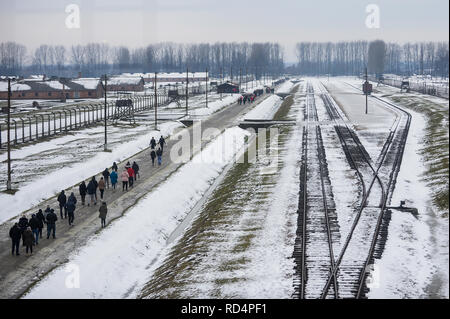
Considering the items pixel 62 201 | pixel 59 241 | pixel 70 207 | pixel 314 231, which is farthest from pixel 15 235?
pixel 314 231

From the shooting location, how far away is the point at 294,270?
61.5ft

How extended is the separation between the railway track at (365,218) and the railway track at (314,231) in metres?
0.41

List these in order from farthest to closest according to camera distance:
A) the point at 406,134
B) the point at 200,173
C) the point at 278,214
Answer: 1. the point at 406,134
2. the point at 200,173
3. the point at 278,214

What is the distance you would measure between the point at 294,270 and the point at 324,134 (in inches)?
1391

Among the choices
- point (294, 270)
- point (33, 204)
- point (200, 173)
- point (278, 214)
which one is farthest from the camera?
point (200, 173)

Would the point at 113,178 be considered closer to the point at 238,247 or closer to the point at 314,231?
the point at 238,247

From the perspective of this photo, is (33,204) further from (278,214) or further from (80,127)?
(80,127)

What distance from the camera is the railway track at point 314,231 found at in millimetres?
17609

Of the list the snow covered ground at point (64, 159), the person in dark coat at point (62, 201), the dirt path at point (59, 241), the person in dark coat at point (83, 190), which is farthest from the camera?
the snow covered ground at point (64, 159)

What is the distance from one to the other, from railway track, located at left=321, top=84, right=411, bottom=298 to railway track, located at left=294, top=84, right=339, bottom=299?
41 centimetres

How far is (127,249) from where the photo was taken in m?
23.3

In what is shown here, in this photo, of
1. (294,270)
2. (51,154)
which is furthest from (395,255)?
(51,154)

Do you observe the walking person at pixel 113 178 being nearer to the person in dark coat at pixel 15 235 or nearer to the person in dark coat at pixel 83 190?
the person in dark coat at pixel 83 190

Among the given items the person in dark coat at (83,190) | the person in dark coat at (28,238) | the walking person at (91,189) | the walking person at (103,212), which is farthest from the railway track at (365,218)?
the person in dark coat at (83,190)
